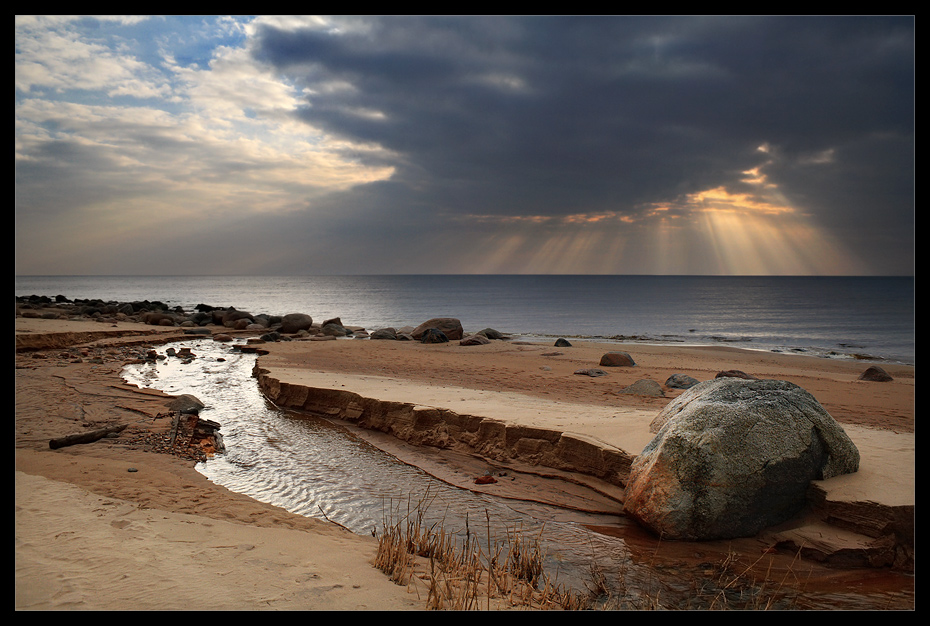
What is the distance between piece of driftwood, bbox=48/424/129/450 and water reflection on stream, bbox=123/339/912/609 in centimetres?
166

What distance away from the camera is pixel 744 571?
13.5ft

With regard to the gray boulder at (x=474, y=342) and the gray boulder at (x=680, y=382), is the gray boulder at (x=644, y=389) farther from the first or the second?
the gray boulder at (x=474, y=342)

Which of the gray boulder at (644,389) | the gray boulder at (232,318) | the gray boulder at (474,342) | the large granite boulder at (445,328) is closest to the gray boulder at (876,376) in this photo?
the gray boulder at (644,389)

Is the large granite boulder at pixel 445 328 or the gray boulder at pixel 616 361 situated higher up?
the large granite boulder at pixel 445 328

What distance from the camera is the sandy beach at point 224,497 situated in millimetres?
3271

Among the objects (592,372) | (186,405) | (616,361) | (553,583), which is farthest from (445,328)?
(553,583)

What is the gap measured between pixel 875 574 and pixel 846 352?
88.2 feet

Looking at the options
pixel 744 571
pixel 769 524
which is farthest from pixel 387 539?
pixel 769 524

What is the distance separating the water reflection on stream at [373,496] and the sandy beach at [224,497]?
449mm

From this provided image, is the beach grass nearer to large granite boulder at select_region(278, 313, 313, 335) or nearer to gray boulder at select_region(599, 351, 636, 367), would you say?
gray boulder at select_region(599, 351, 636, 367)

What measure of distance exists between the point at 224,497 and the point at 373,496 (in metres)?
1.74

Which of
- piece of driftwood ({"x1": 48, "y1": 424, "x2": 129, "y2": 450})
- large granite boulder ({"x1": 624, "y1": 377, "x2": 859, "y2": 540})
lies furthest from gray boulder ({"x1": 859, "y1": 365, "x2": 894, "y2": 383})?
piece of driftwood ({"x1": 48, "y1": 424, "x2": 129, "y2": 450})

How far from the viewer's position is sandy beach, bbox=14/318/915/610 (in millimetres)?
3271

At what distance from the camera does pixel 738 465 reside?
4746 millimetres
